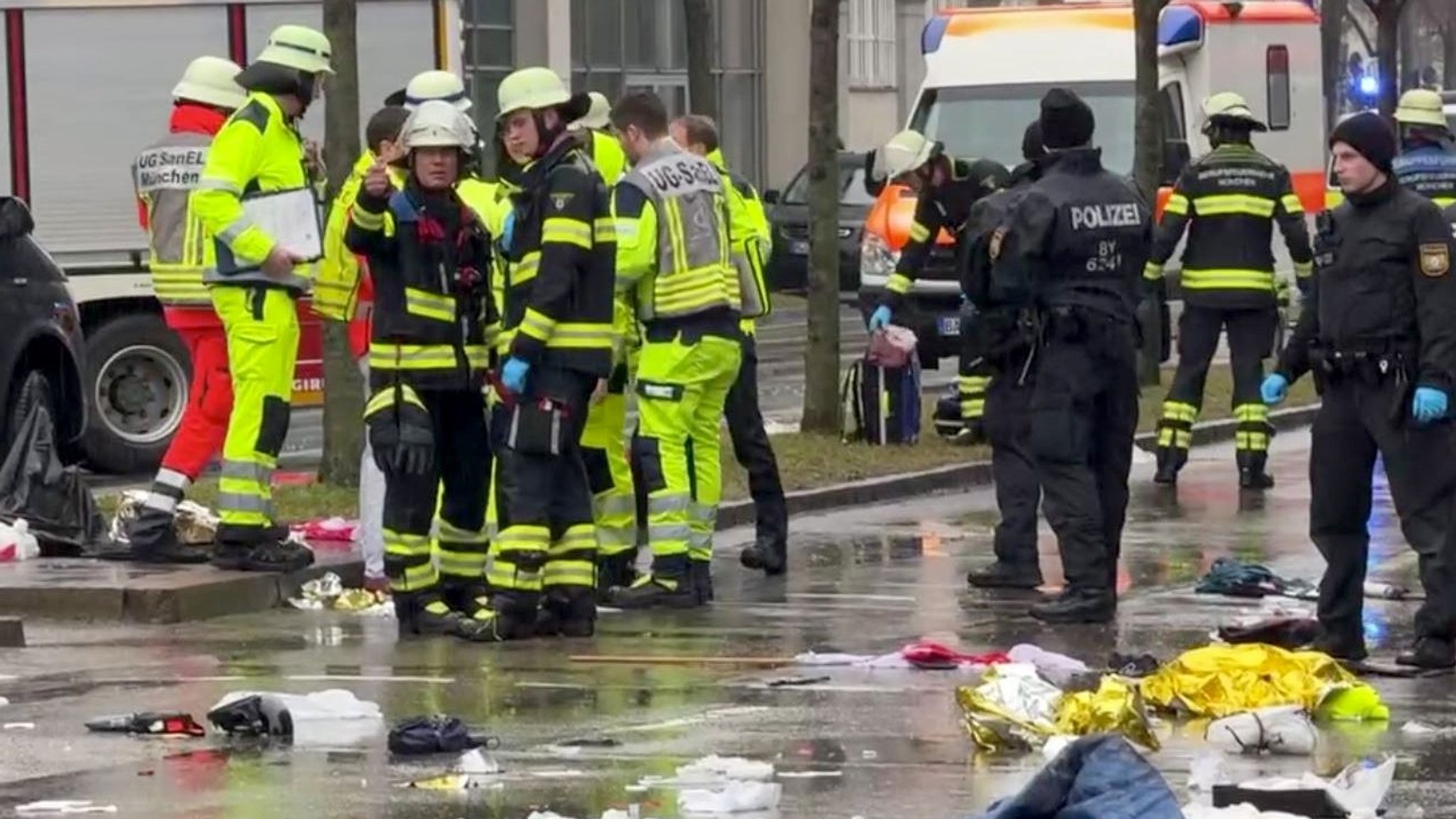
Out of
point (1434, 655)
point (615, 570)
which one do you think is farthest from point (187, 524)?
point (1434, 655)

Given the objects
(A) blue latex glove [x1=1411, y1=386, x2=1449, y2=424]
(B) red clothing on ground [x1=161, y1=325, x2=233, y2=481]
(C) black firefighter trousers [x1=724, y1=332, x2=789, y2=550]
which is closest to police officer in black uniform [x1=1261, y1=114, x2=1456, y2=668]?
(A) blue latex glove [x1=1411, y1=386, x2=1449, y2=424]

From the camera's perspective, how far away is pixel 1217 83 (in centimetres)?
2602

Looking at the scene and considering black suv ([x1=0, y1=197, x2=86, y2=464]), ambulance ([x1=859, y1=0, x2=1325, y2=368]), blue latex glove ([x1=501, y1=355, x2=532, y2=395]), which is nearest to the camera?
blue latex glove ([x1=501, y1=355, x2=532, y2=395])

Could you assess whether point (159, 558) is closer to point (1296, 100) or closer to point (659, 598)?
point (659, 598)

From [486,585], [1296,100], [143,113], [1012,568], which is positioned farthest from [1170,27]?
[486,585]

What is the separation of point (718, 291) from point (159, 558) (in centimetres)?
259

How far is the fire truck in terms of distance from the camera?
1962cm

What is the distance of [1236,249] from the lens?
A: 17.5 meters

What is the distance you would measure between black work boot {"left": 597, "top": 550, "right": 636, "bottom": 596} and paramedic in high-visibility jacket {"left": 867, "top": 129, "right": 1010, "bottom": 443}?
110 inches

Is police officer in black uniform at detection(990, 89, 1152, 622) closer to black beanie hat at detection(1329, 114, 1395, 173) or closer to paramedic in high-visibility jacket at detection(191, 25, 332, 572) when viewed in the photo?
black beanie hat at detection(1329, 114, 1395, 173)

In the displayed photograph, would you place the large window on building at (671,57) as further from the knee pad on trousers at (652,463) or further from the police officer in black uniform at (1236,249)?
the knee pad on trousers at (652,463)

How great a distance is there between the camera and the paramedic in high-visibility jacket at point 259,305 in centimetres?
1305

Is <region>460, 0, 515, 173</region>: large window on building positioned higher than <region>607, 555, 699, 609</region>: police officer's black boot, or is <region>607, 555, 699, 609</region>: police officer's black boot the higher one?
<region>460, 0, 515, 173</region>: large window on building

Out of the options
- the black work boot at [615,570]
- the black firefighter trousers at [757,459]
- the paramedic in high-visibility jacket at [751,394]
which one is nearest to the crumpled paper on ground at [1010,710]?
the black work boot at [615,570]
